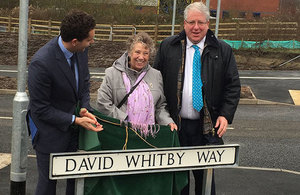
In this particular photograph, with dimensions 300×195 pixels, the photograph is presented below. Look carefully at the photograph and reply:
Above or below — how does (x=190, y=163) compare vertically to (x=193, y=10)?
below

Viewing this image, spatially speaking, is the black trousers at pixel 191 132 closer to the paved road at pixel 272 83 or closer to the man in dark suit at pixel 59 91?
the man in dark suit at pixel 59 91

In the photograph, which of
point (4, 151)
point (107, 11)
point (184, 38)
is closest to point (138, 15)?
point (107, 11)

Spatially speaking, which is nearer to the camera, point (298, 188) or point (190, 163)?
point (190, 163)

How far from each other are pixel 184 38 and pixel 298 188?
10.2 ft

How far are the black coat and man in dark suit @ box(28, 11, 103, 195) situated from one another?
31.5 inches

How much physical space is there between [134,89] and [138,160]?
838mm

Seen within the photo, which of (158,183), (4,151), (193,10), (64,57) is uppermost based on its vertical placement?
(193,10)

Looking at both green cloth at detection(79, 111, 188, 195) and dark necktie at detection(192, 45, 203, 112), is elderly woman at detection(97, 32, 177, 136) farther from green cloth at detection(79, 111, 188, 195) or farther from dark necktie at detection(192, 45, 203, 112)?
dark necktie at detection(192, 45, 203, 112)

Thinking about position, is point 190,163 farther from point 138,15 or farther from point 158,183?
point 138,15

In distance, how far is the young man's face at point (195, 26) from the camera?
3.89 meters

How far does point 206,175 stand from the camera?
344cm

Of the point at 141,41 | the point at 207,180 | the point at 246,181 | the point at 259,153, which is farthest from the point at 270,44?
the point at 207,180

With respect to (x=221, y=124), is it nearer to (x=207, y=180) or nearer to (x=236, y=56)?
(x=207, y=180)

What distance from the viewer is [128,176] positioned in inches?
133
